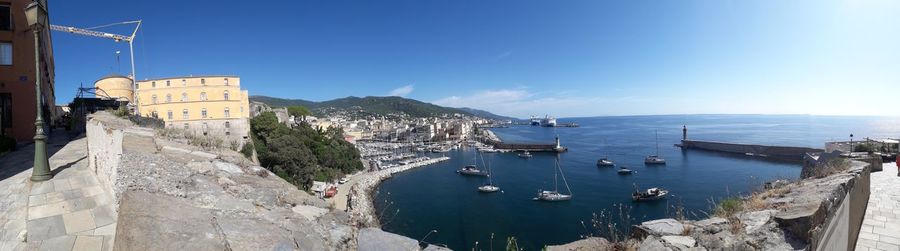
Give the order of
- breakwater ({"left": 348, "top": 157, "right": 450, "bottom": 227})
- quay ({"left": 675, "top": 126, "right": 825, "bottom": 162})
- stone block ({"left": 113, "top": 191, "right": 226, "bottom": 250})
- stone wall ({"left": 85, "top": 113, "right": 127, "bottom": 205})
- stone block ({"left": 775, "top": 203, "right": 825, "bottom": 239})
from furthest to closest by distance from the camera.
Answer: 1. quay ({"left": 675, "top": 126, "right": 825, "bottom": 162})
2. breakwater ({"left": 348, "top": 157, "right": 450, "bottom": 227})
3. stone wall ({"left": 85, "top": 113, "right": 127, "bottom": 205})
4. stone block ({"left": 775, "top": 203, "right": 825, "bottom": 239})
5. stone block ({"left": 113, "top": 191, "right": 226, "bottom": 250})

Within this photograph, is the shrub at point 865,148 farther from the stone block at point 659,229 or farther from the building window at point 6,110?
the building window at point 6,110

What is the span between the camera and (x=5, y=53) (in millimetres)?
10664

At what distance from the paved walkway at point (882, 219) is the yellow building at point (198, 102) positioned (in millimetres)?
33574

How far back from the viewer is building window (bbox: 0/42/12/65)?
1059 centimetres

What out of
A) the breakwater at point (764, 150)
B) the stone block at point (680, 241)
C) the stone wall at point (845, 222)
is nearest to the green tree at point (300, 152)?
the stone block at point (680, 241)

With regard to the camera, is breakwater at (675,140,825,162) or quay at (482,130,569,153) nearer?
breakwater at (675,140,825,162)

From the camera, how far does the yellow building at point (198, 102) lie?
3019cm

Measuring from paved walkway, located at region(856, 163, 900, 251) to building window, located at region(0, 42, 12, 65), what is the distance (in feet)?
65.3

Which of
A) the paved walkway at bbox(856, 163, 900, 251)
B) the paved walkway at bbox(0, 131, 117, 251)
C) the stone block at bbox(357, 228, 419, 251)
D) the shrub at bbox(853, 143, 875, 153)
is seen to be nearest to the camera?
the stone block at bbox(357, 228, 419, 251)

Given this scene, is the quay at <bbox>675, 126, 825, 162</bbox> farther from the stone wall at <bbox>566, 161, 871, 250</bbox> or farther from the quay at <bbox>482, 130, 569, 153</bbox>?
the stone wall at <bbox>566, 161, 871, 250</bbox>

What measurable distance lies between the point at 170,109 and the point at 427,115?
158 m

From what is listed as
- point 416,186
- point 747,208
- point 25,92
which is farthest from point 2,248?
point 416,186

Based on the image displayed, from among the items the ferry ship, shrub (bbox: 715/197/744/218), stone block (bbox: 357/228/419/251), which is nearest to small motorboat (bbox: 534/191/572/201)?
shrub (bbox: 715/197/744/218)

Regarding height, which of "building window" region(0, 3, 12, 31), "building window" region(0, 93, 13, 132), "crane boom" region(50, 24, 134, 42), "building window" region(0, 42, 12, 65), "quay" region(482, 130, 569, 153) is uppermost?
"crane boom" region(50, 24, 134, 42)
